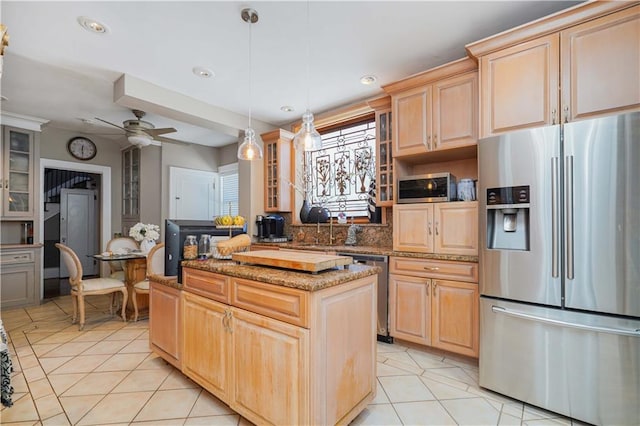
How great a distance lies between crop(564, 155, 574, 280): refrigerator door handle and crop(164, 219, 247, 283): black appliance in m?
2.22

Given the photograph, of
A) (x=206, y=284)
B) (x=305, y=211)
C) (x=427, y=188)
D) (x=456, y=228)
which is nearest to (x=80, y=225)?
(x=305, y=211)

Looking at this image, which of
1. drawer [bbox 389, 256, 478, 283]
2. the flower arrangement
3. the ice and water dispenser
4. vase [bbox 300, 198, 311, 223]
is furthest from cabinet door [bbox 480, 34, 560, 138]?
the flower arrangement

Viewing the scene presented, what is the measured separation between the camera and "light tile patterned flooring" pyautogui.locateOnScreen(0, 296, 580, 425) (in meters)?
1.87

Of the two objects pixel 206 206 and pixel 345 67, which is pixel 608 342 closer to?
pixel 345 67

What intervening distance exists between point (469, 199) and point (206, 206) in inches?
197

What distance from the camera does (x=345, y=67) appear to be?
9.80 feet

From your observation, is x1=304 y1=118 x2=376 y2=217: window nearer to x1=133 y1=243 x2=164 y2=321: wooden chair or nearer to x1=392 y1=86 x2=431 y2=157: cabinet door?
x1=392 y1=86 x2=431 y2=157: cabinet door

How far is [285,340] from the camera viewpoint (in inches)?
58.8

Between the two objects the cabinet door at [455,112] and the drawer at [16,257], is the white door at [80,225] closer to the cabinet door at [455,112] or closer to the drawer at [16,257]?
the drawer at [16,257]

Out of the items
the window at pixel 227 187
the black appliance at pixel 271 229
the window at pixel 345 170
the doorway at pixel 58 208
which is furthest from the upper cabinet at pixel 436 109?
the doorway at pixel 58 208

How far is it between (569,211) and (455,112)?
4.15 feet

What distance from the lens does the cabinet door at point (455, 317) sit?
246cm

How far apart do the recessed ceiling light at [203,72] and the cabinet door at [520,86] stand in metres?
2.49

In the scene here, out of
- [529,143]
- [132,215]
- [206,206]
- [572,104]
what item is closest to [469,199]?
[529,143]
